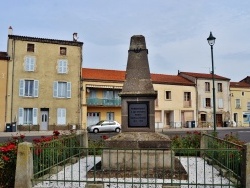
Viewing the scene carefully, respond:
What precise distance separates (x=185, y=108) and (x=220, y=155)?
3277 cm

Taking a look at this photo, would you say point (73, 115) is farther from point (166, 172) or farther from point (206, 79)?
point (166, 172)

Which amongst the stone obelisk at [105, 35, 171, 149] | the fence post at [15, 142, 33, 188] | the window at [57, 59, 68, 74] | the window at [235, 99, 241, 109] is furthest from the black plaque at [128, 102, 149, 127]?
the window at [235, 99, 241, 109]

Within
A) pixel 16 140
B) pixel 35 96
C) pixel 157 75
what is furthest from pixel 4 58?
pixel 16 140

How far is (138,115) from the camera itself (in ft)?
27.3

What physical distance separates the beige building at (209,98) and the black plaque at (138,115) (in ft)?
112

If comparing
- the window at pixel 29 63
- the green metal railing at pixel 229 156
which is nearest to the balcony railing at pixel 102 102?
the window at pixel 29 63

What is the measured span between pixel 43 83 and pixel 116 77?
32.2 feet

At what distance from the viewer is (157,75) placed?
1657 inches

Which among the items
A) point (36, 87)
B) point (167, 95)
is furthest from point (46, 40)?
point (167, 95)

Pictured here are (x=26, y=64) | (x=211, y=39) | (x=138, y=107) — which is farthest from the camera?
(x=26, y=64)

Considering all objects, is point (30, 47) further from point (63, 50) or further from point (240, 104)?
point (240, 104)

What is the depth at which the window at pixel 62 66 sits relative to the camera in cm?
3328

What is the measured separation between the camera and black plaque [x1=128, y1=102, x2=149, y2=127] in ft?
27.2

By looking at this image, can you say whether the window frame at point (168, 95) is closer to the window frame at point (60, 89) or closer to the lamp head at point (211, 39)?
the window frame at point (60, 89)
